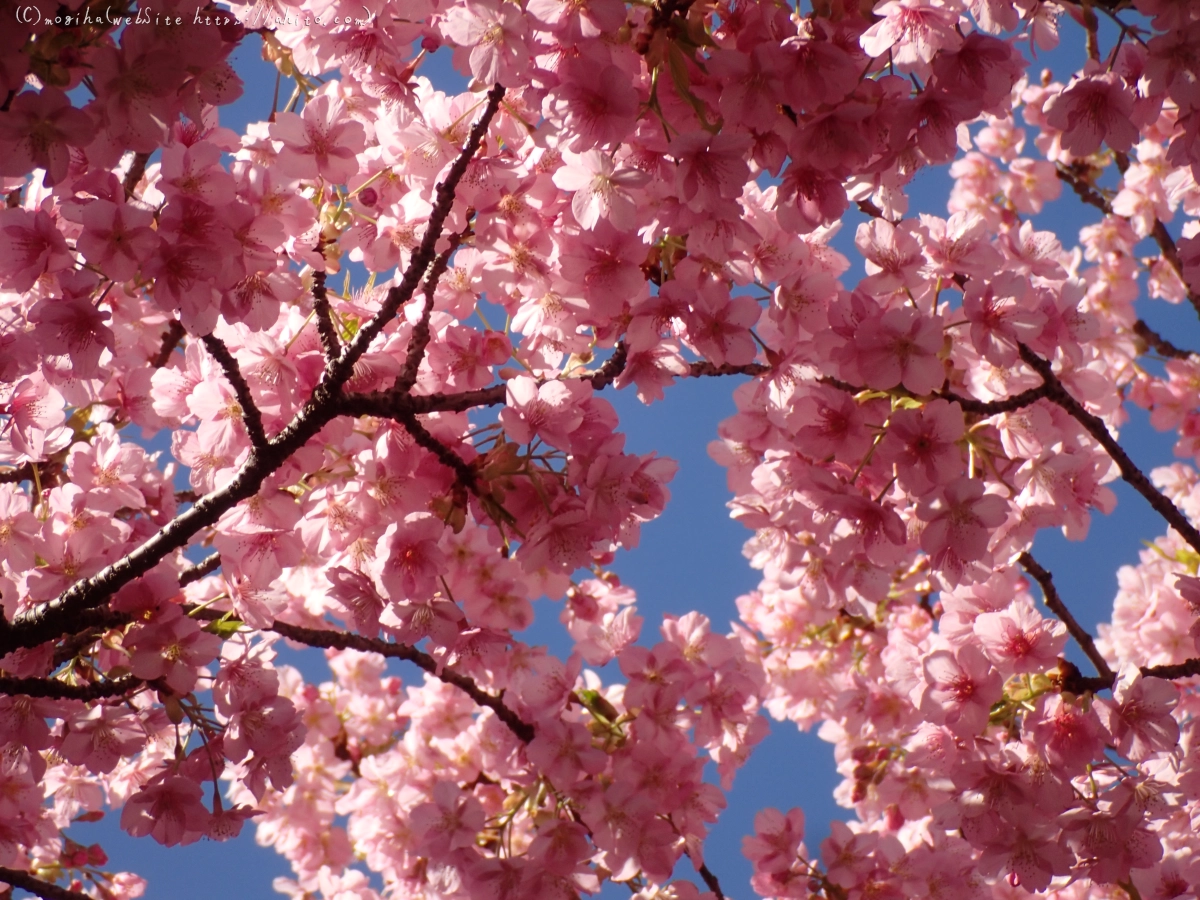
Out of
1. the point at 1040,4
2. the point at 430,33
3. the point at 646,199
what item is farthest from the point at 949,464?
the point at 430,33

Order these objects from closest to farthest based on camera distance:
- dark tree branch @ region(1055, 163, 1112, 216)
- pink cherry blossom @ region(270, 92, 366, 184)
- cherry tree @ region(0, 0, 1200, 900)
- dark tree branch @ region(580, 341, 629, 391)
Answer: cherry tree @ region(0, 0, 1200, 900) → pink cherry blossom @ region(270, 92, 366, 184) → dark tree branch @ region(580, 341, 629, 391) → dark tree branch @ region(1055, 163, 1112, 216)

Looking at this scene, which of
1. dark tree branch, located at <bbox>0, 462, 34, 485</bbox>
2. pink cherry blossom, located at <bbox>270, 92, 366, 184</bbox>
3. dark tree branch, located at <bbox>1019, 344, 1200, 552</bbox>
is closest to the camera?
pink cherry blossom, located at <bbox>270, 92, 366, 184</bbox>

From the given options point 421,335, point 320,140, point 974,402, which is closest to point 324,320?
point 421,335

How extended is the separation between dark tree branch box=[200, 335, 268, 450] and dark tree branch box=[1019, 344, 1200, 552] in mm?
2315

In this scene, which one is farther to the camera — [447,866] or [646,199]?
[447,866]

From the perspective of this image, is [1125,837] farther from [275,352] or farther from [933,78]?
[275,352]

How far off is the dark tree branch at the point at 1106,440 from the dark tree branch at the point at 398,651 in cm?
216

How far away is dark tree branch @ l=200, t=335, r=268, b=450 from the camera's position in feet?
7.80

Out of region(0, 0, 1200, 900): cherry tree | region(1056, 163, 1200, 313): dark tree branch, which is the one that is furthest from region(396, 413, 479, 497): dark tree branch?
region(1056, 163, 1200, 313): dark tree branch

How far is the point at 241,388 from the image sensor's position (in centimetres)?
244

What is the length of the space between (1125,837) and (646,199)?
2.46 metres

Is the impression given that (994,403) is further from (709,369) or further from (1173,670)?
(1173,670)

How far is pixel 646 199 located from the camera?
2.57 m

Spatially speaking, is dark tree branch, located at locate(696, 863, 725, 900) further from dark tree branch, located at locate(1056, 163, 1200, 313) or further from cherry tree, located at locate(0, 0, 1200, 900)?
dark tree branch, located at locate(1056, 163, 1200, 313)
